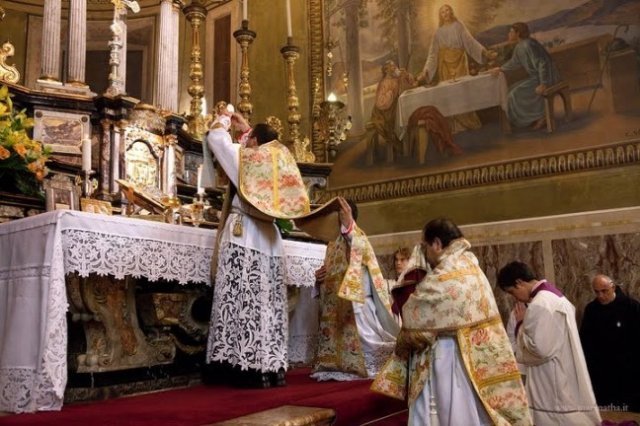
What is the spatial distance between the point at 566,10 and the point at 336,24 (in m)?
3.69

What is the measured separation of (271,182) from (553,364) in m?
2.53

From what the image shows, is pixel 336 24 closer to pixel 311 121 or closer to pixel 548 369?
pixel 311 121

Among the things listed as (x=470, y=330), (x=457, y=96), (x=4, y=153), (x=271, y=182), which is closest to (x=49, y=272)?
(x=271, y=182)

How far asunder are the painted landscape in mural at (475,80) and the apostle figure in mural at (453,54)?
1 cm

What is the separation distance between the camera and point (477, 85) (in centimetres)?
895

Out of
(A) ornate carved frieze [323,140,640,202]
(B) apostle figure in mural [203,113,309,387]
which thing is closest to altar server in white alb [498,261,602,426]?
(B) apostle figure in mural [203,113,309,387]

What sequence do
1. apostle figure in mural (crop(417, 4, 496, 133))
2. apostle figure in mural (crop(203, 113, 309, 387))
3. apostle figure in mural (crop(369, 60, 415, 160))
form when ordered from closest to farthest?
apostle figure in mural (crop(203, 113, 309, 387)), apostle figure in mural (crop(417, 4, 496, 133)), apostle figure in mural (crop(369, 60, 415, 160))

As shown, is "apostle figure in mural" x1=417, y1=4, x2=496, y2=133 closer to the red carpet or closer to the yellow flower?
the red carpet

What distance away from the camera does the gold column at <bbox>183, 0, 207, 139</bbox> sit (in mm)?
7902

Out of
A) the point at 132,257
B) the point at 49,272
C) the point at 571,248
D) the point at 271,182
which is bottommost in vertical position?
the point at 49,272

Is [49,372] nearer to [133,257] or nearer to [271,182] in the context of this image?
[133,257]

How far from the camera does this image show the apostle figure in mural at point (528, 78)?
8.39 meters

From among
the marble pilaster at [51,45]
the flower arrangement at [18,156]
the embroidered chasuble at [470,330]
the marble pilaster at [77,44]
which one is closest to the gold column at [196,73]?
the marble pilaster at [77,44]

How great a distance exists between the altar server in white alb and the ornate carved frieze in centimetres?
348
